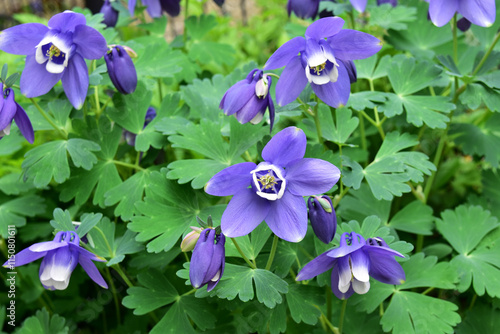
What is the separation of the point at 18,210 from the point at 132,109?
526 mm

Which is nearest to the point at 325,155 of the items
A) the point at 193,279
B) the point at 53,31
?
the point at 193,279

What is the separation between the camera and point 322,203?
1.08 metres

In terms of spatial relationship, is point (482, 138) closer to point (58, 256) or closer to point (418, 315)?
point (418, 315)

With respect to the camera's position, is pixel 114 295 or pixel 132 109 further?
pixel 114 295

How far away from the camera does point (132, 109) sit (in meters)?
1.58

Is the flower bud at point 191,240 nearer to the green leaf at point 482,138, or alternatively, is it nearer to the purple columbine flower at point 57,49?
the purple columbine flower at point 57,49

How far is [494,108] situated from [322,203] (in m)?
0.80

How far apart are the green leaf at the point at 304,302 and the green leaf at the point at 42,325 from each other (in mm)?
651

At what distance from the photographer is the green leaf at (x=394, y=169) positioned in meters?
1.34

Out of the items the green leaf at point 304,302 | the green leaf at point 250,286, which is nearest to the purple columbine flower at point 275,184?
the green leaf at point 250,286

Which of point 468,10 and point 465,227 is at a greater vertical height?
point 468,10

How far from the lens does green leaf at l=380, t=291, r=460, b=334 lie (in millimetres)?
1286

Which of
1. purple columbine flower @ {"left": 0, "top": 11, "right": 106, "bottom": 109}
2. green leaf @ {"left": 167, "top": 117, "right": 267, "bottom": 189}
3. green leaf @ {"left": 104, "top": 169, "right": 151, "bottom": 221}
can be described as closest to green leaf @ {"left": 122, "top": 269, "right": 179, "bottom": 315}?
green leaf @ {"left": 104, "top": 169, "right": 151, "bottom": 221}

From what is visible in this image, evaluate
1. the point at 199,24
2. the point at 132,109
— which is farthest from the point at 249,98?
the point at 199,24
